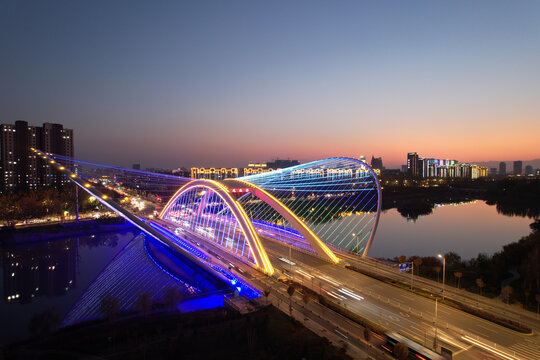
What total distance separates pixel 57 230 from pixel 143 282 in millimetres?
20117

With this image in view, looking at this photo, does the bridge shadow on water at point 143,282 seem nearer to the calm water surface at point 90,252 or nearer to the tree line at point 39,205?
the calm water surface at point 90,252

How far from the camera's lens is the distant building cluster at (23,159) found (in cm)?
5050

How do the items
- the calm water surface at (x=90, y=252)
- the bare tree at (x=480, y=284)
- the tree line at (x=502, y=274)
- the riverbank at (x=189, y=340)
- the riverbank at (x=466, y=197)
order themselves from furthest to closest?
the riverbank at (x=466, y=197) → the calm water surface at (x=90, y=252) → the bare tree at (x=480, y=284) → the tree line at (x=502, y=274) → the riverbank at (x=189, y=340)

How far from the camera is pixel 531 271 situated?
13.7 m

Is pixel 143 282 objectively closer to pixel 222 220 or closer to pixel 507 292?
pixel 222 220

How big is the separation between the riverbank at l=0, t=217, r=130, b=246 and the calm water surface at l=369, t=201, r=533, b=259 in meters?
27.8

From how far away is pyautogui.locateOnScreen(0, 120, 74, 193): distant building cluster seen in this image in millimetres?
50500

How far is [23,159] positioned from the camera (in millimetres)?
52031

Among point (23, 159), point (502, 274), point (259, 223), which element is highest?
point (23, 159)

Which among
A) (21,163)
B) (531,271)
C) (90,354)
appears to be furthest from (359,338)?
(21,163)

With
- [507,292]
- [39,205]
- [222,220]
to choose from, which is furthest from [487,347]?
[39,205]

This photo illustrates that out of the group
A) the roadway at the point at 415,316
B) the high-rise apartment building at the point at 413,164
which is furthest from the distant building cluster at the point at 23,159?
the high-rise apartment building at the point at 413,164

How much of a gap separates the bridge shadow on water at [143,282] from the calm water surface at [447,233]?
12.7 m

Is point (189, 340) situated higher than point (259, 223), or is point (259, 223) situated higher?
point (259, 223)
